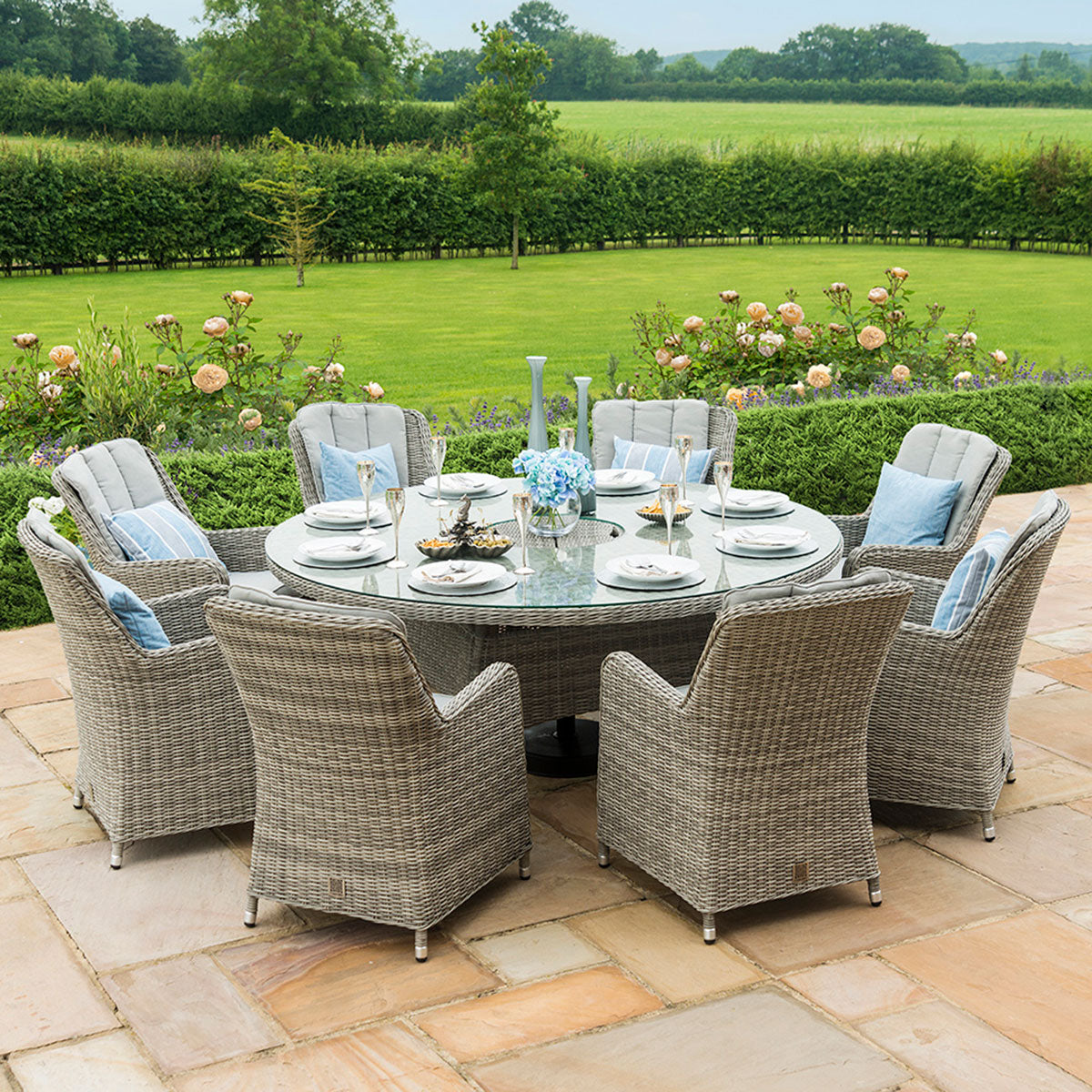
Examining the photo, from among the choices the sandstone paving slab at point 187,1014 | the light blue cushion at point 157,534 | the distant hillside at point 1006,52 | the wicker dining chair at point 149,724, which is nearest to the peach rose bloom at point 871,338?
the light blue cushion at point 157,534

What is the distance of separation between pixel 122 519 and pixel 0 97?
35.0 meters

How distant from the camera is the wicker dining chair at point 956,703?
11.1 ft

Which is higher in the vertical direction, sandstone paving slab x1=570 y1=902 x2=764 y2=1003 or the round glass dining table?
the round glass dining table

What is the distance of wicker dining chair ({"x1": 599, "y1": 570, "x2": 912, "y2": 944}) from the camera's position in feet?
9.23

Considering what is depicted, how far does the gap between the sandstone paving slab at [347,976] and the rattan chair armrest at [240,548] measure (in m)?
1.80

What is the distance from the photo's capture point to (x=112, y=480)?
4148 millimetres

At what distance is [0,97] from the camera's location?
34.1m

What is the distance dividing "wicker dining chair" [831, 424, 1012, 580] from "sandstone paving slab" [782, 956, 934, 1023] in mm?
1481

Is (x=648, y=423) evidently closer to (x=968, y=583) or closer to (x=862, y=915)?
(x=968, y=583)

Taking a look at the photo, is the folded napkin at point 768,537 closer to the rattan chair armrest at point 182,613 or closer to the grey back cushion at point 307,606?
the grey back cushion at point 307,606

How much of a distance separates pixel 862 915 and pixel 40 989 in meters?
1.97

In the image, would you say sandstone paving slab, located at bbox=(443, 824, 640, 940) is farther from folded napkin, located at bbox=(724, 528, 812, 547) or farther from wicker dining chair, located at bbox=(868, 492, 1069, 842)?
folded napkin, located at bbox=(724, 528, 812, 547)

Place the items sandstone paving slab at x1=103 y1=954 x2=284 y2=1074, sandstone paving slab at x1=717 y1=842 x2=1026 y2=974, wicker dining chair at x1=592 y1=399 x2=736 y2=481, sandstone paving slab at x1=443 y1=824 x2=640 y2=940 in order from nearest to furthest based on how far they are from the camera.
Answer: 1. sandstone paving slab at x1=103 y1=954 x2=284 y2=1074
2. sandstone paving slab at x1=717 y1=842 x2=1026 y2=974
3. sandstone paving slab at x1=443 y1=824 x2=640 y2=940
4. wicker dining chair at x1=592 y1=399 x2=736 y2=481

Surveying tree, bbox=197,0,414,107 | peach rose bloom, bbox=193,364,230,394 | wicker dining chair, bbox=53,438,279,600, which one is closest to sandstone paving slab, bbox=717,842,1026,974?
wicker dining chair, bbox=53,438,279,600
